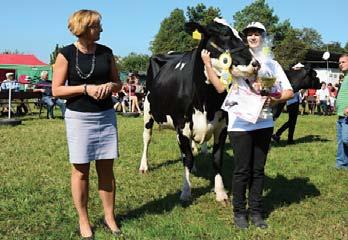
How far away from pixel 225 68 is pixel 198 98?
3.28 ft

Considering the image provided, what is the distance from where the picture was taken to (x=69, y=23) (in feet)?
14.0

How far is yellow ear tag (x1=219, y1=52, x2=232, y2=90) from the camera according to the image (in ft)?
15.7

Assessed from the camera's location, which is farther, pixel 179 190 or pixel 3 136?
pixel 3 136

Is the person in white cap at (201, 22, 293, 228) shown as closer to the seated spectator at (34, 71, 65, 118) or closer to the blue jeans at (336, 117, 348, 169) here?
the blue jeans at (336, 117, 348, 169)

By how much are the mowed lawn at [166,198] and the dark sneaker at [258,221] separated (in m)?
0.09

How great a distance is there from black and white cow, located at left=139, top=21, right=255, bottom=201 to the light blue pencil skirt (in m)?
1.43

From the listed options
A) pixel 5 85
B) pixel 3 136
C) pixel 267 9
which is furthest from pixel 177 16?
pixel 3 136

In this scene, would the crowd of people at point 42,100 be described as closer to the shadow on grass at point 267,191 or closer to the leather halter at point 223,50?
the shadow on grass at point 267,191

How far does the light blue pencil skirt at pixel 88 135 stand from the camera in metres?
4.40

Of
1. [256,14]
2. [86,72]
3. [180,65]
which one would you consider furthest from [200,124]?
[256,14]

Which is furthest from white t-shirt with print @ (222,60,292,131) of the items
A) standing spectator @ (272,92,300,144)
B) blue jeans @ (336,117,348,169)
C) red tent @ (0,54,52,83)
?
red tent @ (0,54,52,83)

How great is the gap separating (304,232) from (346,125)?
4.08m

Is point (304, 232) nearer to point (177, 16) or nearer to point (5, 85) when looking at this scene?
point (5, 85)

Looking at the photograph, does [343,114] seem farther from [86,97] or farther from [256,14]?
[256,14]
